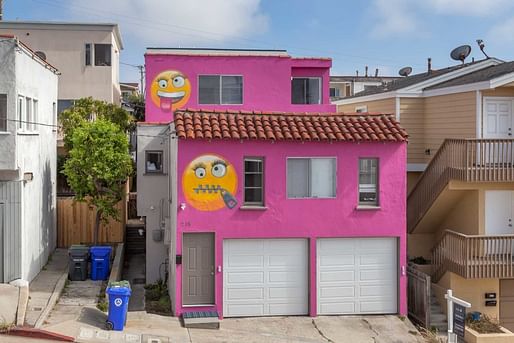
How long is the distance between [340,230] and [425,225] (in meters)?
5.39

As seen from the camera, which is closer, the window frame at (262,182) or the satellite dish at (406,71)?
the window frame at (262,182)

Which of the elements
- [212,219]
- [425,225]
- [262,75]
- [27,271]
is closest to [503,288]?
[425,225]

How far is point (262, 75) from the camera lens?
25234 millimetres

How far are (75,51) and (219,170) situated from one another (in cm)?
1793

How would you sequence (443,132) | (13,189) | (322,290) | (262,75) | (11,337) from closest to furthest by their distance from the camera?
(11,337) < (13,189) < (322,290) < (443,132) < (262,75)

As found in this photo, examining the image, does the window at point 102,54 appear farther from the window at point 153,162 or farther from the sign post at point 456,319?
the sign post at point 456,319

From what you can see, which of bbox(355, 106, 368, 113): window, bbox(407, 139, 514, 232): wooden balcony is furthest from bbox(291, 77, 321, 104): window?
bbox(407, 139, 514, 232): wooden balcony

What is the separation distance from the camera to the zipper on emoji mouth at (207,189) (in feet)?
60.0

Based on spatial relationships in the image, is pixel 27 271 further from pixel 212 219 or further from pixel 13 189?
pixel 212 219

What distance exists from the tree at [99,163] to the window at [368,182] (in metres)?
7.74

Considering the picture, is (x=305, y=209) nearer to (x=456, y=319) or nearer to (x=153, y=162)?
(x=456, y=319)

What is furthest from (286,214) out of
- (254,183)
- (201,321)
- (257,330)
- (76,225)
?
(76,225)

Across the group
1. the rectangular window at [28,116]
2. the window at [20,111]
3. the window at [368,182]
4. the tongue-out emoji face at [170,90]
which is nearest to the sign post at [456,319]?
the window at [368,182]

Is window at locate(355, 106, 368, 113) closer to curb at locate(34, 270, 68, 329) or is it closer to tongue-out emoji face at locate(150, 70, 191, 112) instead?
tongue-out emoji face at locate(150, 70, 191, 112)
